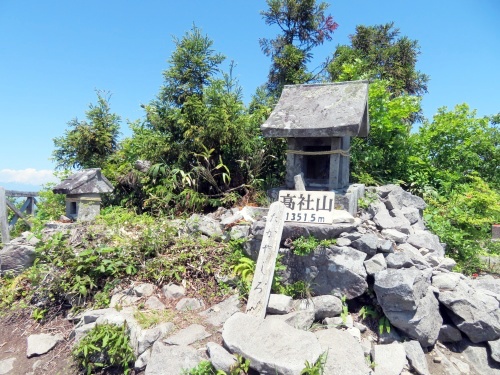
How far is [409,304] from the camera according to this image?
164 inches

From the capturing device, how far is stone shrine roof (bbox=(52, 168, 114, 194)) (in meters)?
6.63

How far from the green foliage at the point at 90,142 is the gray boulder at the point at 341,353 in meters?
8.38

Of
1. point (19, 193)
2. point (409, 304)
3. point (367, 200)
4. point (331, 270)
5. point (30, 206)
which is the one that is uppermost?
point (367, 200)

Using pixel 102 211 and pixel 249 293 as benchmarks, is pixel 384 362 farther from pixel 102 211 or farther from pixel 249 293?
pixel 102 211

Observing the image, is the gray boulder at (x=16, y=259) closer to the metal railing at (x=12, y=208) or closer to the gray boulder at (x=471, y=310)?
the metal railing at (x=12, y=208)

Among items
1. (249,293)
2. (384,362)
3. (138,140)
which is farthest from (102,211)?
(384,362)

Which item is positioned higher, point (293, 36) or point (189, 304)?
point (293, 36)

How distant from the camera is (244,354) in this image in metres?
3.50

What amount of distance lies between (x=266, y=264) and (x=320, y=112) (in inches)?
127

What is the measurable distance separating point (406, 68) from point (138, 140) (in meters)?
13.1

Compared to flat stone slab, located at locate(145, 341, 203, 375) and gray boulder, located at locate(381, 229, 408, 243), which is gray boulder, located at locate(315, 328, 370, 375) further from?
gray boulder, located at locate(381, 229, 408, 243)

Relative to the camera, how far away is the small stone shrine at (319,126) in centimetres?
603

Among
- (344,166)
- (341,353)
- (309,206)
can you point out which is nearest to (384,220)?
(344,166)

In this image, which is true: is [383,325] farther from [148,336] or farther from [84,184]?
[84,184]
